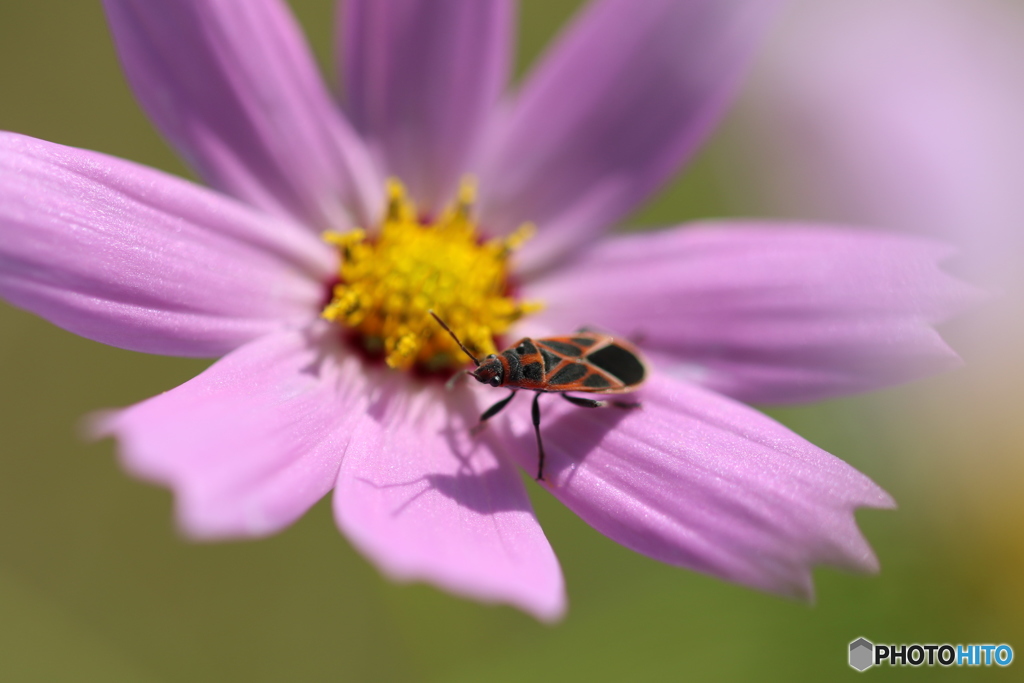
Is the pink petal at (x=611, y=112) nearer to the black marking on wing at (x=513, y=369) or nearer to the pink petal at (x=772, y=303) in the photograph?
the pink petal at (x=772, y=303)

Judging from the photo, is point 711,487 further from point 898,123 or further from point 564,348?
point 898,123

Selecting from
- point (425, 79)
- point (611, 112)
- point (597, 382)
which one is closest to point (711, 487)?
point (597, 382)

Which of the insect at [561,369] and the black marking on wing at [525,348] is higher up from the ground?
the black marking on wing at [525,348]

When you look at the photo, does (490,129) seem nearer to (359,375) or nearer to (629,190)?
(629,190)

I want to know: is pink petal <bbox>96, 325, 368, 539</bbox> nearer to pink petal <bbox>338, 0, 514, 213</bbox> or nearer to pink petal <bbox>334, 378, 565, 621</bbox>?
pink petal <bbox>334, 378, 565, 621</bbox>

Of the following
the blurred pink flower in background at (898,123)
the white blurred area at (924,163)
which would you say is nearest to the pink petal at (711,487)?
the white blurred area at (924,163)
